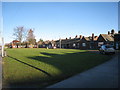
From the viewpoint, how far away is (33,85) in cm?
468

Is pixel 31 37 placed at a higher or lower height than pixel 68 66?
higher

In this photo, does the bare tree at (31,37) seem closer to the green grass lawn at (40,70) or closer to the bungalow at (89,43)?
the bungalow at (89,43)

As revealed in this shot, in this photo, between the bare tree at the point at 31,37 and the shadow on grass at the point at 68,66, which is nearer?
the shadow on grass at the point at 68,66

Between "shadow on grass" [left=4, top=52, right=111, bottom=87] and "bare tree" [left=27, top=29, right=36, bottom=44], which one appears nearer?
"shadow on grass" [left=4, top=52, right=111, bottom=87]

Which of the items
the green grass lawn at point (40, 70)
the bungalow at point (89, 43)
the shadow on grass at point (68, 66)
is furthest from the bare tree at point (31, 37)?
the shadow on grass at point (68, 66)

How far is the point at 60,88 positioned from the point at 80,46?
4592 centimetres

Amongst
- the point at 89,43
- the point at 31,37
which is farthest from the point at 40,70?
the point at 31,37

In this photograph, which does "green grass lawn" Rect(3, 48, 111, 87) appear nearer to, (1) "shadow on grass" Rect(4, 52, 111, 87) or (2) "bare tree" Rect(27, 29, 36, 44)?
(1) "shadow on grass" Rect(4, 52, 111, 87)

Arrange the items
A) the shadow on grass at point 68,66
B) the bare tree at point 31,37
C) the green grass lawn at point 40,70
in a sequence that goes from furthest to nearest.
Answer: the bare tree at point 31,37
the green grass lawn at point 40,70
the shadow on grass at point 68,66

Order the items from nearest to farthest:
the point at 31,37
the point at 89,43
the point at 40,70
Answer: the point at 40,70, the point at 89,43, the point at 31,37

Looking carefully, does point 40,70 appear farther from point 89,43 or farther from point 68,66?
point 89,43

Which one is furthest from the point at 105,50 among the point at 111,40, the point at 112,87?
the point at 111,40

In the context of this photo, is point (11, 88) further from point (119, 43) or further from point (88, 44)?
point (88, 44)

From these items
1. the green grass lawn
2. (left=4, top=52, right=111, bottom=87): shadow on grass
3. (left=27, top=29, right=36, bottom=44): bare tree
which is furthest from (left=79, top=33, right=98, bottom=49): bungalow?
the green grass lawn
